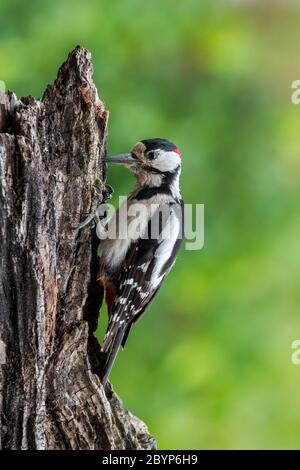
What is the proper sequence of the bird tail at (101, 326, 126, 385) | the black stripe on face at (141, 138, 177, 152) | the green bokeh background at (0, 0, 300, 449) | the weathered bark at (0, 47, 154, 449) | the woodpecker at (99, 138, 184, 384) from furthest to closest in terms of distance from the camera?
the green bokeh background at (0, 0, 300, 449) < the black stripe on face at (141, 138, 177, 152) < the woodpecker at (99, 138, 184, 384) < the bird tail at (101, 326, 126, 385) < the weathered bark at (0, 47, 154, 449)

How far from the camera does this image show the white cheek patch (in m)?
3.87

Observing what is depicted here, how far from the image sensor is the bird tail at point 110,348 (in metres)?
3.38

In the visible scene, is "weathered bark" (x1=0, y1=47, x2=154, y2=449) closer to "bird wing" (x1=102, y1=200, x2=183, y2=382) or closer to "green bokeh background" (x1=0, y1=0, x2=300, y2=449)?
"bird wing" (x1=102, y1=200, x2=183, y2=382)

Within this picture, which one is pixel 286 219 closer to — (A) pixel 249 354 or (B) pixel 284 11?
(A) pixel 249 354

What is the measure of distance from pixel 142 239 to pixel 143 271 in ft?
0.43

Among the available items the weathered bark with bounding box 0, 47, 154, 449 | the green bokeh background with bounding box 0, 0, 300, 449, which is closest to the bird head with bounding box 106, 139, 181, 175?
the weathered bark with bounding box 0, 47, 154, 449

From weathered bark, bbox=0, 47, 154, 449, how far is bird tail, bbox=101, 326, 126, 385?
0.13 ft

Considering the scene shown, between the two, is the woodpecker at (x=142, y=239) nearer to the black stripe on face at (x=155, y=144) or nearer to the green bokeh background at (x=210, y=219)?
the black stripe on face at (x=155, y=144)

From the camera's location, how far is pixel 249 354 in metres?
5.34

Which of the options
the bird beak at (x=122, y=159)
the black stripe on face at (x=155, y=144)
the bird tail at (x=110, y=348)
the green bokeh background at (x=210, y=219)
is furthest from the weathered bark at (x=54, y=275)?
the green bokeh background at (x=210, y=219)

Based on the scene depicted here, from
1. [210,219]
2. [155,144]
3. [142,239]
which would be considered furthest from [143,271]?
[210,219]

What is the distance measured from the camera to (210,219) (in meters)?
5.27

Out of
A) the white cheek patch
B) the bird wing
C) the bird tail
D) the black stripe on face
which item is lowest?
the bird tail

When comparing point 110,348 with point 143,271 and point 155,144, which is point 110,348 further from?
point 155,144
